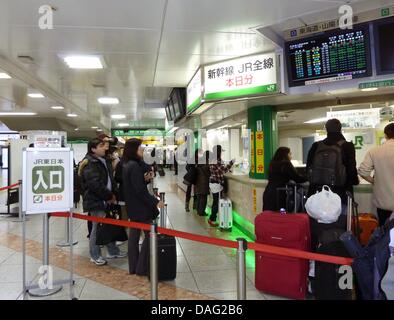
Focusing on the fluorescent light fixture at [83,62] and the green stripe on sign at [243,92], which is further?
the fluorescent light fixture at [83,62]

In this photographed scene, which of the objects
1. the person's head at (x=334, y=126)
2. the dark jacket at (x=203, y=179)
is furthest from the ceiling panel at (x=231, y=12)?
the dark jacket at (x=203, y=179)

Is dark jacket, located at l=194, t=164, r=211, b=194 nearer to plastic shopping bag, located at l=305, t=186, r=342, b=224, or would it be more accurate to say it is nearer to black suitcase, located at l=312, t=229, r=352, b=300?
plastic shopping bag, located at l=305, t=186, r=342, b=224

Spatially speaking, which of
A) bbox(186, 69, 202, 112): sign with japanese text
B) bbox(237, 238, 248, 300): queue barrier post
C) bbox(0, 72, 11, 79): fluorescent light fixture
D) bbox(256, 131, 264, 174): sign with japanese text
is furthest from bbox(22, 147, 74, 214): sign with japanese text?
bbox(256, 131, 264, 174): sign with japanese text

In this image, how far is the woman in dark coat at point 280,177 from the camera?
14.6 feet

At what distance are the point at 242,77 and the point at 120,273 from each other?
2892 mm

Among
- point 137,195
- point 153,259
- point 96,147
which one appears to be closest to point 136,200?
point 137,195

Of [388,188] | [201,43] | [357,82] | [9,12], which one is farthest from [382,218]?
[9,12]

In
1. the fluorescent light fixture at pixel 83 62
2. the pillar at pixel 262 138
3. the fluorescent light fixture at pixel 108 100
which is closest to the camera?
the fluorescent light fixture at pixel 83 62

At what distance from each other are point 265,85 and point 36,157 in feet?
9.03

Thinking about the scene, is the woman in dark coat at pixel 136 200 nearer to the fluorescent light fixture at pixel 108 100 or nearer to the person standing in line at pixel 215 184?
the person standing in line at pixel 215 184

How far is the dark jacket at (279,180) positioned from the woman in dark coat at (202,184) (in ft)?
9.54

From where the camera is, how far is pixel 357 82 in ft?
12.5

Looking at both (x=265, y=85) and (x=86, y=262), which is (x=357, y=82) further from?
(x=86, y=262)

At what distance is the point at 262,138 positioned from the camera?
5.91 metres
